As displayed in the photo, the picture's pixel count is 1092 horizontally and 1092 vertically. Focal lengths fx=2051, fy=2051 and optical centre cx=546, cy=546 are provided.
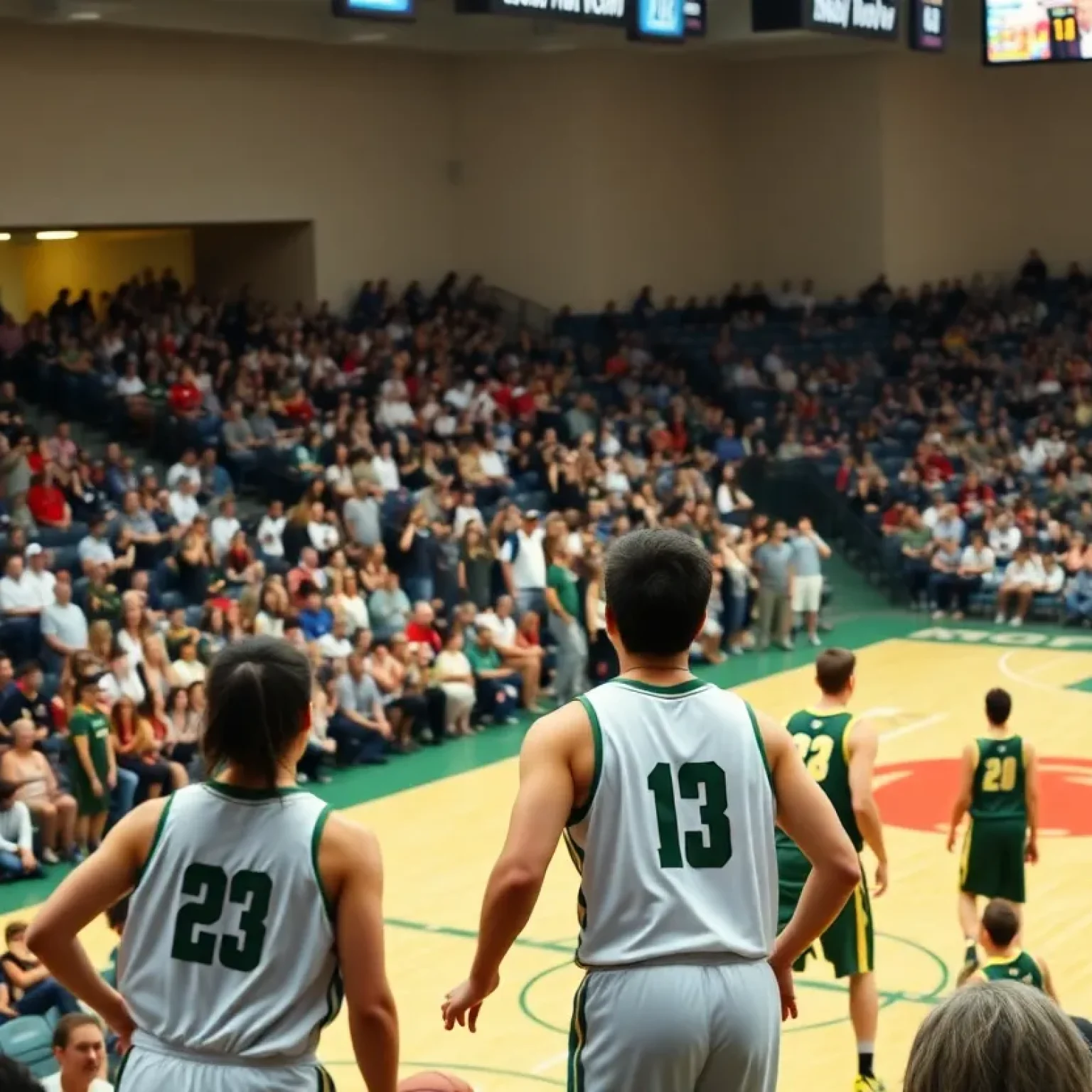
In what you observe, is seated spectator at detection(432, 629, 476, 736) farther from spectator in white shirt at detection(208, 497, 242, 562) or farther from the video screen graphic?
the video screen graphic

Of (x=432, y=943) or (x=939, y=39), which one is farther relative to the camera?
(x=939, y=39)

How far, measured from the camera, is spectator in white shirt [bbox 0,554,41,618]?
13.8 m

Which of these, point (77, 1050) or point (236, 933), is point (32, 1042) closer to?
point (77, 1050)

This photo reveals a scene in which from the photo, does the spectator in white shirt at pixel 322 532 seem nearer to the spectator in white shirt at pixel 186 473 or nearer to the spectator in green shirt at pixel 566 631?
the spectator in white shirt at pixel 186 473

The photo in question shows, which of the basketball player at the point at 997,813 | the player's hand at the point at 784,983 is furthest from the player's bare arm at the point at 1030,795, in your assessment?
the player's hand at the point at 784,983

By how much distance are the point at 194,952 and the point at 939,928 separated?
8.19 meters

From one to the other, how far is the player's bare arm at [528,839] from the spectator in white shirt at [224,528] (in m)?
12.8

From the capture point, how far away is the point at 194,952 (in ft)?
10.7

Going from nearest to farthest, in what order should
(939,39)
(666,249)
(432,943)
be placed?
1. (432,943)
2. (939,39)
3. (666,249)

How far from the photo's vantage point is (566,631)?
16.8 meters

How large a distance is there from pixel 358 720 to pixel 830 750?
7398 mm

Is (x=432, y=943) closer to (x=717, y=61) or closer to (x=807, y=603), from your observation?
(x=807, y=603)

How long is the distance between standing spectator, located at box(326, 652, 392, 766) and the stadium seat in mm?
6809

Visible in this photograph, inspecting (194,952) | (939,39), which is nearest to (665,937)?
(194,952)
